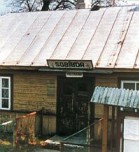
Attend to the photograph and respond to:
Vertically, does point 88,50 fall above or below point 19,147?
above

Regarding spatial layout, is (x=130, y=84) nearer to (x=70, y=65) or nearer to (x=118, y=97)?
(x=70, y=65)

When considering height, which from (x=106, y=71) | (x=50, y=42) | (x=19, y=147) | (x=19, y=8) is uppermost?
(x=19, y=8)

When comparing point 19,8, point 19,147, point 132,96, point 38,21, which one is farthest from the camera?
point 19,8

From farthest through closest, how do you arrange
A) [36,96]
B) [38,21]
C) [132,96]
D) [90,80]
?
[38,21], [36,96], [90,80], [132,96]

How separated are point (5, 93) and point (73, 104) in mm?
3125

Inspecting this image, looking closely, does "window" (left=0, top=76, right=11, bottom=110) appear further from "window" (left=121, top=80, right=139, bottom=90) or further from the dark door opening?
"window" (left=121, top=80, right=139, bottom=90)

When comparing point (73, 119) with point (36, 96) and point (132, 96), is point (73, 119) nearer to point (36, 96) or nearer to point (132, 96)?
point (36, 96)

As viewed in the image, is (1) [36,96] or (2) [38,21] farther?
(2) [38,21]

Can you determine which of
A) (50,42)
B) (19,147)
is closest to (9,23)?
(50,42)

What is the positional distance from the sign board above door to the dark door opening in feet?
2.74

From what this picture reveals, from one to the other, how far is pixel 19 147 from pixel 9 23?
763 centimetres

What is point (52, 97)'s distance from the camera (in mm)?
14766

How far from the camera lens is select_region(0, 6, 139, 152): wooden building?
13602 millimetres

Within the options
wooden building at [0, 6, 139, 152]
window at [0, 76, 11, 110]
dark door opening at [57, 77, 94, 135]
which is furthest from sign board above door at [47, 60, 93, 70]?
window at [0, 76, 11, 110]
